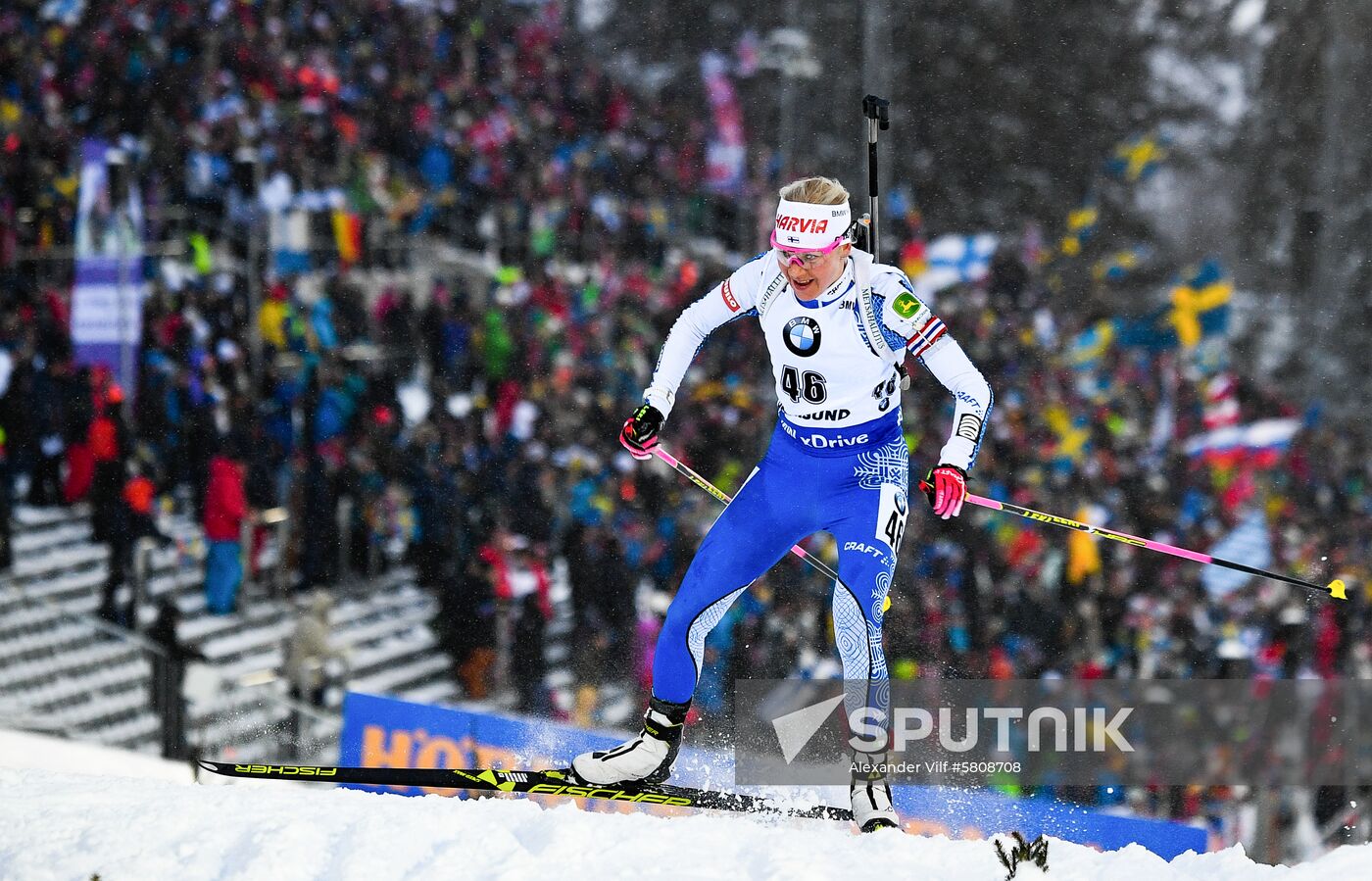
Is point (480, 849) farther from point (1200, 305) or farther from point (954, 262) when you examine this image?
point (1200, 305)

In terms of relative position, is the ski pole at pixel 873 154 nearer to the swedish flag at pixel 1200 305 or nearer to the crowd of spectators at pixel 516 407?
the crowd of spectators at pixel 516 407

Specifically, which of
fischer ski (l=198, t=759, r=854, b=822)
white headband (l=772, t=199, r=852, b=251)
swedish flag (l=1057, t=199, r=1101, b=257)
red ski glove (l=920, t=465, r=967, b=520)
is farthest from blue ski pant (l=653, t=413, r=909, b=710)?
swedish flag (l=1057, t=199, r=1101, b=257)

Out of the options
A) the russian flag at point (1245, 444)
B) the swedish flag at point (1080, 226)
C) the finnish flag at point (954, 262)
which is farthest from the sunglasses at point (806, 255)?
the swedish flag at point (1080, 226)

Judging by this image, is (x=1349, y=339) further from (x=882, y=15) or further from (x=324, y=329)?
(x=324, y=329)

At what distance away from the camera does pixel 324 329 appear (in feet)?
52.2

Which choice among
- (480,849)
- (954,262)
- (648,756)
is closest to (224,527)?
(648,756)

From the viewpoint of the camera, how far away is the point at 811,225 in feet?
18.9

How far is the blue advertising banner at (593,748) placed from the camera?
7207mm

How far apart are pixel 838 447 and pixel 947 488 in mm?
544

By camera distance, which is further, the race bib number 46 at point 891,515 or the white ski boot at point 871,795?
the white ski boot at point 871,795

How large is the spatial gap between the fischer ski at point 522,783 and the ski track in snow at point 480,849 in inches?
3.0

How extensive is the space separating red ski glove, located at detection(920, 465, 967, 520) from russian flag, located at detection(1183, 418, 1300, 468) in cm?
1333

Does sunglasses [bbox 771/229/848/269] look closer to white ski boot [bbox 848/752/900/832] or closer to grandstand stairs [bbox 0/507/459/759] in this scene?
white ski boot [bbox 848/752/900/832]

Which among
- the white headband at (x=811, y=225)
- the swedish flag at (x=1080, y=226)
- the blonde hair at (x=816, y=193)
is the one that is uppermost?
the swedish flag at (x=1080, y=226)
